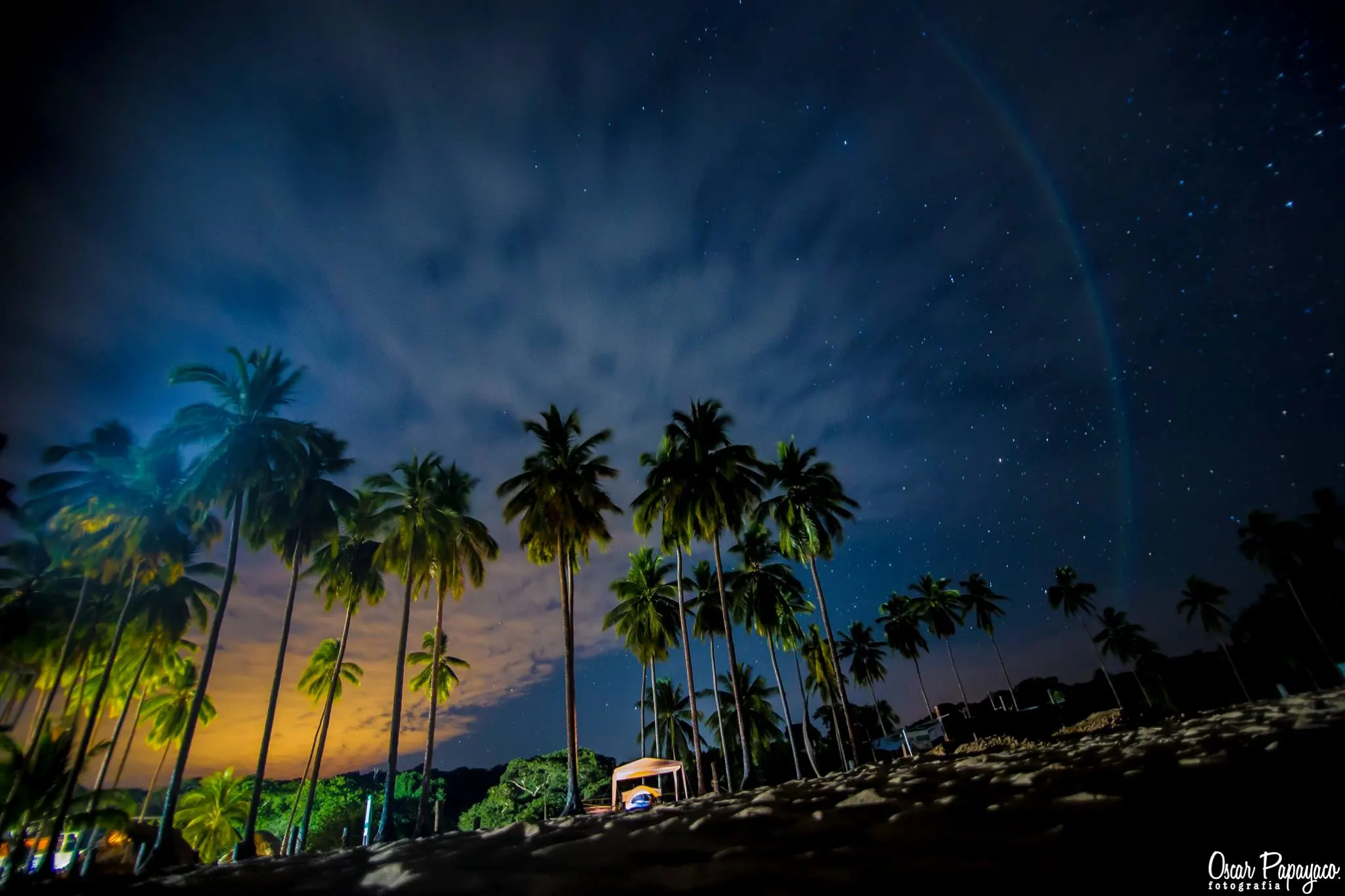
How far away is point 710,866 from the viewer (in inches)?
117

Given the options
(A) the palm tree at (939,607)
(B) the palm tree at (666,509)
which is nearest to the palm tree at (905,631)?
(A) the palm tree at (939,607)

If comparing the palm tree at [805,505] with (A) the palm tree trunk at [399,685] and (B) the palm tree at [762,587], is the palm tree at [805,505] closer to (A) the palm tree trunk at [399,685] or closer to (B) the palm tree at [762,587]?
(B) the palm tree at [762,587]

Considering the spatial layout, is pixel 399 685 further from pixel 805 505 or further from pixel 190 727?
pixel 805 505

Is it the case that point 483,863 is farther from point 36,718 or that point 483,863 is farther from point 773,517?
point 36,718

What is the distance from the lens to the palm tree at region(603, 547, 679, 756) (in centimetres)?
3356

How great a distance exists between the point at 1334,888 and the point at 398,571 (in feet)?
84.4

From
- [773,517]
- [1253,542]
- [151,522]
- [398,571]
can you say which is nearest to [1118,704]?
[1253,542]

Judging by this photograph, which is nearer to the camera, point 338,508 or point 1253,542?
point 338,508

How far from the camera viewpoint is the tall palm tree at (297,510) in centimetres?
1878

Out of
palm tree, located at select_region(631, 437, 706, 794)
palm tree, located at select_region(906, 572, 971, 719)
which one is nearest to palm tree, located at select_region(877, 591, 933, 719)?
palm tree, located at select_region(906, 572, 971, 719)

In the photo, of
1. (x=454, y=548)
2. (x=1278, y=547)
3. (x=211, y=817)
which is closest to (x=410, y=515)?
(x=454, y=548)

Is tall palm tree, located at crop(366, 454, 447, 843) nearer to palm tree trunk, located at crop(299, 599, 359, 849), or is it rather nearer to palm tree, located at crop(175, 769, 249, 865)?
palm tree trunk, located at crop(299, 599, 359, 849)

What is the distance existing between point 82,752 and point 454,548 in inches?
580

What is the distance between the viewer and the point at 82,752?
1922 cm
